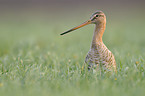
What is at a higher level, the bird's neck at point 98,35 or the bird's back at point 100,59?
the bird's neck at point 98,35

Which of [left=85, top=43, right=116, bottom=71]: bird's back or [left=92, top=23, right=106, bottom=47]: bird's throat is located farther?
[left=92, top=23, right=106, bottom=47]: bird's throat

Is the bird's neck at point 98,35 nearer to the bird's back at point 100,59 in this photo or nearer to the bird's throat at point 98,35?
the bird's throat at point 98,35

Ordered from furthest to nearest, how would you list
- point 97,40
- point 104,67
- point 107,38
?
1. point 107,38
2. point 97,40
3. point 104,67

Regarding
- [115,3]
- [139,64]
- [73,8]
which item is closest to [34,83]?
[139,64]

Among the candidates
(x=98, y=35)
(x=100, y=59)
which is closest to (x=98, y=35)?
(x=98, y=35)

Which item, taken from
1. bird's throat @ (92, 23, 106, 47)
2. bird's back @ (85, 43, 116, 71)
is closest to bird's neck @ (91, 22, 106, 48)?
bird's throat @ (92, 23, 106, 47)

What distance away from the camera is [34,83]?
3.90 metres

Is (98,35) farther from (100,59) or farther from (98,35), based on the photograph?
(100,59)

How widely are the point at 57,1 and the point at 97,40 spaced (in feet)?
75.8

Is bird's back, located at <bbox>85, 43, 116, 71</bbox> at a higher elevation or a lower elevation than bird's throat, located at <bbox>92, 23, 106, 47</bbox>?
lower

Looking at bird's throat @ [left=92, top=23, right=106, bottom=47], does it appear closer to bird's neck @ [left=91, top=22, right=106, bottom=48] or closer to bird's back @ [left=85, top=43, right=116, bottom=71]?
bird's neck @ [left=91, top=22, right=106, bottom=48]

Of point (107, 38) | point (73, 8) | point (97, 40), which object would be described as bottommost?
point (97, 40)

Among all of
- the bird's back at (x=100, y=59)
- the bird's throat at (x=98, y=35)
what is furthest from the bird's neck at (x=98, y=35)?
the bird's back at (x=100, y=59)

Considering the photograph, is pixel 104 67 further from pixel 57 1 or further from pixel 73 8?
pixel 57 1
